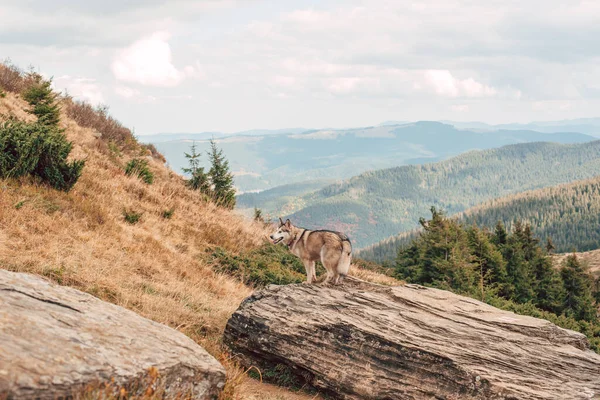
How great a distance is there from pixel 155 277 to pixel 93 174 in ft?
24.6

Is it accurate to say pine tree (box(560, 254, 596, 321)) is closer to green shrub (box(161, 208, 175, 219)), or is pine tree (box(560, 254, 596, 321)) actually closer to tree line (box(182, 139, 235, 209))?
tree line (box(182, 139, 235, 209))

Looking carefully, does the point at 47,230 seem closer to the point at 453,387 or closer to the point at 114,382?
the point at 114,382

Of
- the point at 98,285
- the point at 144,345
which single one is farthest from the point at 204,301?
the point at 144,345

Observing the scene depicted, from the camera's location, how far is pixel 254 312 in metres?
8.88

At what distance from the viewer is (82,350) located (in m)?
4.52

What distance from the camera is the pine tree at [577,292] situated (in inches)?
1431

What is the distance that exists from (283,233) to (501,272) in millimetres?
26503

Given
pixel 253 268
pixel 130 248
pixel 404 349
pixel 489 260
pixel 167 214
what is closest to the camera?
pixel 404 349

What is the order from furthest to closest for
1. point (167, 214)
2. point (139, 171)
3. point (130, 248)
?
point (139, 171)
point (167, 214)
point (130, 248)

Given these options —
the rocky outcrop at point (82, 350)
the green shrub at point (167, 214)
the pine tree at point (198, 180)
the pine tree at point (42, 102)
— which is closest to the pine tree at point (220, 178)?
the pine tree at point (198, 180)

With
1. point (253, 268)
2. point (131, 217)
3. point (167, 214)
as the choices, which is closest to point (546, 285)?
point (253, 268)

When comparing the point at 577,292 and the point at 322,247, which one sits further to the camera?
the point at 577,292

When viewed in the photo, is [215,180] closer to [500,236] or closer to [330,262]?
[330,262]

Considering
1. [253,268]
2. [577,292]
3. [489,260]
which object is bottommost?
[577,292]
